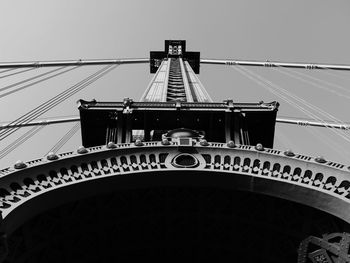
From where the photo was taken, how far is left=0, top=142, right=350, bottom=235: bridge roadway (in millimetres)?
16344

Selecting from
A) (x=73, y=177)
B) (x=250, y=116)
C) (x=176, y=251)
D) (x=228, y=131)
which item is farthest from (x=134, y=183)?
(x=250, y=116)

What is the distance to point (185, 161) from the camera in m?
18.9

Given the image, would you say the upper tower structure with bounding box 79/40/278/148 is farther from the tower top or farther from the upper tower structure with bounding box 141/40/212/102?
the tower top

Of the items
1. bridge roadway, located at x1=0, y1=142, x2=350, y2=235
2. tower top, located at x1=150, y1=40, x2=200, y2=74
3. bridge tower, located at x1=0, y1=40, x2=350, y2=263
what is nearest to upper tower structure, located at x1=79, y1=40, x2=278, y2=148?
bridge tower, located at x1=0, y1=40, x2=350, y2=263

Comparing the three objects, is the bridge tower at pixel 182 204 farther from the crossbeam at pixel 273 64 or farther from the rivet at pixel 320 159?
the crossbeam at pixel 273 64

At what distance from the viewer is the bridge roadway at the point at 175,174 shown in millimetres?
16344

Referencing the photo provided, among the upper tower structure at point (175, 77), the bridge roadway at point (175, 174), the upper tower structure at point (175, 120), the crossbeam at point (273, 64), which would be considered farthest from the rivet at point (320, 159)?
the crossbeam at point (273, 64)

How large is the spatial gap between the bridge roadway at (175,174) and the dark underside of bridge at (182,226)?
737 mm

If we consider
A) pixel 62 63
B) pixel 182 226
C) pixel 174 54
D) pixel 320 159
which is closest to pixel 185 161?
pixel 182 226

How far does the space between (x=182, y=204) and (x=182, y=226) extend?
855 mm

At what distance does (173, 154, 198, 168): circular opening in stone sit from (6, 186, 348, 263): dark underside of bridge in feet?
2.84

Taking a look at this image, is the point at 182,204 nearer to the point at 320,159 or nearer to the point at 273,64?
the point at 320,159

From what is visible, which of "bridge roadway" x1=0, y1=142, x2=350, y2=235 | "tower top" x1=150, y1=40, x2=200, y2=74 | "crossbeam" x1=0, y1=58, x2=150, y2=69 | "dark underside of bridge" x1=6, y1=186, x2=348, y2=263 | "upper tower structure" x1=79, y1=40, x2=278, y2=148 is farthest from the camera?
"tower top" x1=150, y1=40, x2=200, y2=74

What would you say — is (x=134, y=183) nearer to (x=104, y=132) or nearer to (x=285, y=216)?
(x=285, y=216)
